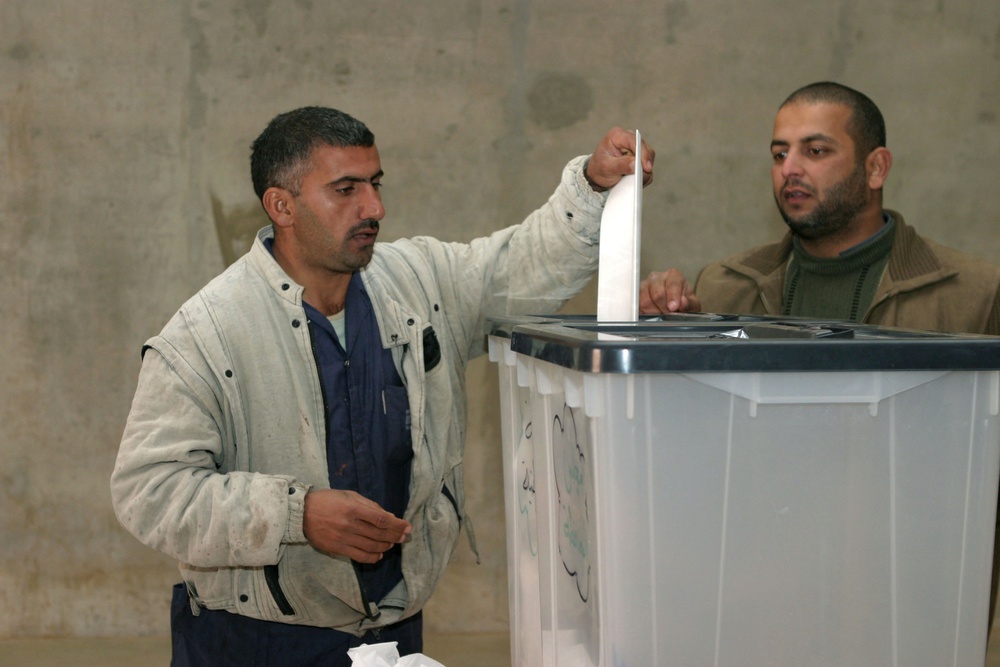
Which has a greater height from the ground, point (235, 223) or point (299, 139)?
point (299, 139)

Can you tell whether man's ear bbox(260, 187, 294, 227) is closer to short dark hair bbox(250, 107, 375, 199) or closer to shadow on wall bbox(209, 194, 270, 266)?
short dark hair bbox(250, 107, 375, 199)

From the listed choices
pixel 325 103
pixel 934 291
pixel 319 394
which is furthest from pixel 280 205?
pixel 325 103

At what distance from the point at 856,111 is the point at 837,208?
8.8 inches

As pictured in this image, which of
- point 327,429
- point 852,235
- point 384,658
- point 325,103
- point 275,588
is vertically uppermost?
point 325,103

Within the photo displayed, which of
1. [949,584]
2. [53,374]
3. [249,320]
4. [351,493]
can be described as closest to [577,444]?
[949,584]

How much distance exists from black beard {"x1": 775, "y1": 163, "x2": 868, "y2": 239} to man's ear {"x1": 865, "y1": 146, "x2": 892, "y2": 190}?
2 centimetres

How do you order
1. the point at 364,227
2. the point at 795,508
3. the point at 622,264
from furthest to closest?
the point at 364,227, the point at 622,264, the point at 795,508

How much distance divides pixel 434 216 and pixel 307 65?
0.68 m

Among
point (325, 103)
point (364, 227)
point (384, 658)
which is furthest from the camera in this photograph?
point (325, 103)

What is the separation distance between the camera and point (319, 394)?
174 cm

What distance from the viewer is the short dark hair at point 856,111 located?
6.73 feet

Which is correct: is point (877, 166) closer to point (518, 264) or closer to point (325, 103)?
point (518, 264)

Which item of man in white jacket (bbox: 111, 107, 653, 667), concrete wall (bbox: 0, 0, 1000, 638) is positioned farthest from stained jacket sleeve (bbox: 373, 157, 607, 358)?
concrete wall (bbox: 0, 0, 1000, 638)

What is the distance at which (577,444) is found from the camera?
3.38ft
